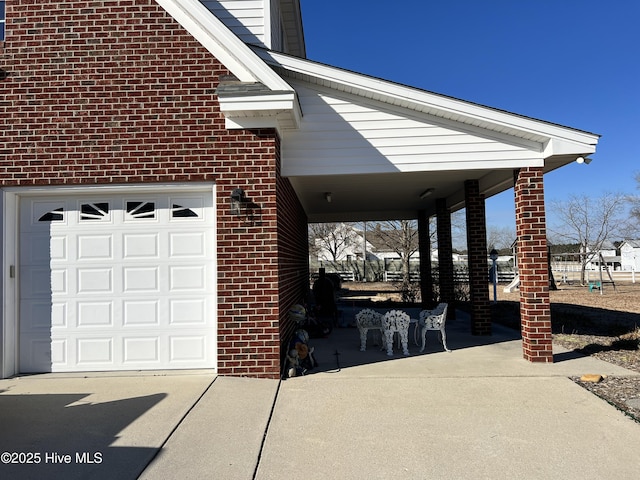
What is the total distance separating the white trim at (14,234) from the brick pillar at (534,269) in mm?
4573

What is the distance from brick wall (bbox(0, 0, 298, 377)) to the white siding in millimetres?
747

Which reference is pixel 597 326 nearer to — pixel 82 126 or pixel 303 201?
pixel 303 201

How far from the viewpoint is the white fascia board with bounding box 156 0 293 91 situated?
225 inches

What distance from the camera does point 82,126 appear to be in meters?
5.84

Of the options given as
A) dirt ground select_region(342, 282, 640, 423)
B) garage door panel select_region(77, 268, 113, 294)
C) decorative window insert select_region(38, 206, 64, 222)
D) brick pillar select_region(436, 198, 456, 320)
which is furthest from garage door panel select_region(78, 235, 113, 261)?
brick pillar select_region(436, 198, 456, 320)

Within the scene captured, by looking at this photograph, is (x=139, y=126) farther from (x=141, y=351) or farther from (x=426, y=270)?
(x=426, y=270)

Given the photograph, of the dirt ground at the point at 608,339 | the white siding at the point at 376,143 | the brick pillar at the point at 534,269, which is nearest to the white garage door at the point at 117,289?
the white siding at the point at 376,143

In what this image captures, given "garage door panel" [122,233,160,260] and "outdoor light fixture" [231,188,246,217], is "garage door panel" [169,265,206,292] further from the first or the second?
"outdoor light fixture" [231,188,246,217]

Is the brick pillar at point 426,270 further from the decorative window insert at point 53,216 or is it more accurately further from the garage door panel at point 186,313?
the decorative window insert at point 53,216

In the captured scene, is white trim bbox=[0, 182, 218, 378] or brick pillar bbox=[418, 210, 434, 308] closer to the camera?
white trim bbox=[0, 182, 218, 378]

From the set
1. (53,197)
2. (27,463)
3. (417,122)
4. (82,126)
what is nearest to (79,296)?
(53,197)

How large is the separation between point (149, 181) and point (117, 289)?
158cm

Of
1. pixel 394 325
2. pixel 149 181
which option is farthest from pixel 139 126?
pixel 394 325

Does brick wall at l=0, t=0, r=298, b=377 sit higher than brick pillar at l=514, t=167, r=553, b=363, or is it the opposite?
brick wall at l=0, t=0, r=298, b=377
